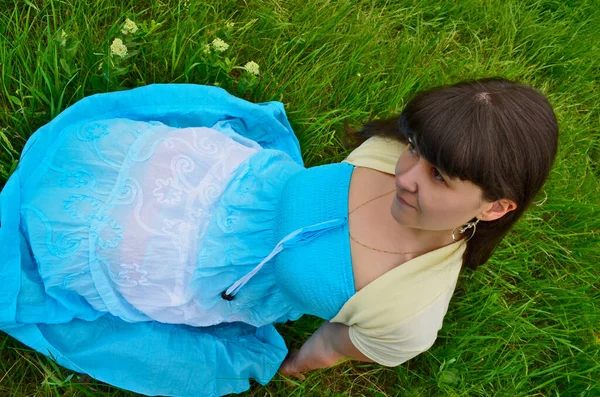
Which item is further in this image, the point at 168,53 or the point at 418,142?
the point at 168,53

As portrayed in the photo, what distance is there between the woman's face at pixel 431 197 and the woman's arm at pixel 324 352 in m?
0.43

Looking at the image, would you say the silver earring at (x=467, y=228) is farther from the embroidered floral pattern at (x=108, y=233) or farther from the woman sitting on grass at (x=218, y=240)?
the embroidered floral pattern at (x=108, y=233)

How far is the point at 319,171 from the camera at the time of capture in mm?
1566

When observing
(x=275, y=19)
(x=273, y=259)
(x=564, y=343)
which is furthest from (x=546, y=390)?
(x=275, y=19)

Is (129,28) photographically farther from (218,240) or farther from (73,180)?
(218,240)

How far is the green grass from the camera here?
1879 millimetres

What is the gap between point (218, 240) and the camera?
1562mm

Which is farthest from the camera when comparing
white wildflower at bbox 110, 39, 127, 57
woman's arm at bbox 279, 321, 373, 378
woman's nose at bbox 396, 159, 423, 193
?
white wildflower at bbox 110, 39, 127, 57

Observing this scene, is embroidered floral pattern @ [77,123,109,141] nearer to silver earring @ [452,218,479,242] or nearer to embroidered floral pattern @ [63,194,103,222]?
embroidered floral pattern @ [63,194,103,222]

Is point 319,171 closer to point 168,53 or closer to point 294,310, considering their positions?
point 294,310

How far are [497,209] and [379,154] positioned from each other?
1.18 feet

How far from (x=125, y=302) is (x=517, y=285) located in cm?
154
